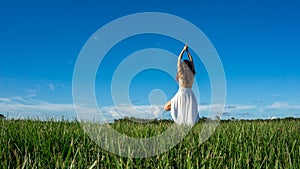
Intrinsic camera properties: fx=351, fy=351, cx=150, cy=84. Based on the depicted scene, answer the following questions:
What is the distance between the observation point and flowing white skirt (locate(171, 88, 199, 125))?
827 centimetres

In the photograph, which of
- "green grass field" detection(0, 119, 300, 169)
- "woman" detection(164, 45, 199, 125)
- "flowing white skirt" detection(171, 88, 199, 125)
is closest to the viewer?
"green grass field" detection(0, 119, 300, 169)

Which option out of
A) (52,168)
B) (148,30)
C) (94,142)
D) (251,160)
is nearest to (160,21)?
(148,30)

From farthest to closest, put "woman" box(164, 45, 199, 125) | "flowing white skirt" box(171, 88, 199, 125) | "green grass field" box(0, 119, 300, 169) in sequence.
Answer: "flowing white skirt" box(171, 88, 199, 125) → "woman" box(164, 45, 199, 125) → "green grass field" box(0, 119, 300, 169)

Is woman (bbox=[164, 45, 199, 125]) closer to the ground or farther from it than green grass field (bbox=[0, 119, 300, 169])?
farther from it

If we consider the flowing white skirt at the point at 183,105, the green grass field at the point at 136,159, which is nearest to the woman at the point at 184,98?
the flowing white skirt at the point at 183,105

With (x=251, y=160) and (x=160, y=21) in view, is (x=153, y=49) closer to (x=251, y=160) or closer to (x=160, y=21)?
(x=160, y=21)

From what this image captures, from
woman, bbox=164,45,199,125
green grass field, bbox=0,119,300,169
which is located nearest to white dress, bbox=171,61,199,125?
woman, bbox=164,45,199,125

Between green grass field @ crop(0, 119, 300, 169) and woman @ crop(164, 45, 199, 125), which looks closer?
green grass field @ crop(0, 119, 300, 169)

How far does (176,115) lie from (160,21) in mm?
4496

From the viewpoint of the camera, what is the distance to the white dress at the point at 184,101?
8.24m

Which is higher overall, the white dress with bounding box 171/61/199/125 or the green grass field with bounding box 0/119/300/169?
the white dress with bounding box 171/61/199/125

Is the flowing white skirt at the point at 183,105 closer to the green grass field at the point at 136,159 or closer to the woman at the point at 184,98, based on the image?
the woman at the point at 184,98

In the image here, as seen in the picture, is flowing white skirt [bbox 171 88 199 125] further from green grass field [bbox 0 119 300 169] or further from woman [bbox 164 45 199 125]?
green grass field [bbox 0 119 300 169]

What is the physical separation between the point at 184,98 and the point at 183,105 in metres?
0.17
